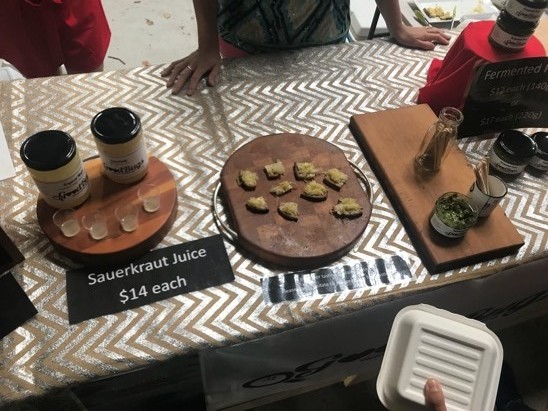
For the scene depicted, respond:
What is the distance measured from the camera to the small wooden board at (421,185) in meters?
0.78

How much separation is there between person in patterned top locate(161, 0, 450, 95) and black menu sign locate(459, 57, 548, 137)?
0.31 metres

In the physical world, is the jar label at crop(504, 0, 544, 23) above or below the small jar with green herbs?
above

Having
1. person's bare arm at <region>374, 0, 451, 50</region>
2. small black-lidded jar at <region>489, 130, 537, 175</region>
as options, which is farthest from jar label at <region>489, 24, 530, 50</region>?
person's bare arm at <region>374, 0, 451, 50</region>

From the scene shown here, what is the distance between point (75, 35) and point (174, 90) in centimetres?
57

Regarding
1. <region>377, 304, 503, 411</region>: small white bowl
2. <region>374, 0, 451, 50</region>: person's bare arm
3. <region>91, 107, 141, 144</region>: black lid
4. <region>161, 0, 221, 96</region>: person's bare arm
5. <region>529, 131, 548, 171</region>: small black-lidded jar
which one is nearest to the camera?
<region>377, 304, 503, 411</region>: small white bowl

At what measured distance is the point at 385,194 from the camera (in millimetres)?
873

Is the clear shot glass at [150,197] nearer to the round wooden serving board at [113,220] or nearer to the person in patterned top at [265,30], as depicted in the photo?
the round wooden serving board at [113,220]

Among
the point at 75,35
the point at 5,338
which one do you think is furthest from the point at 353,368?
the point at 75,35

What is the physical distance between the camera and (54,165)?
2.15ft

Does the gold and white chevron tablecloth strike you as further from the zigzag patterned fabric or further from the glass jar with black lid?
the glass jar with black lid

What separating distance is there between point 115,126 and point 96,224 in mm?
168

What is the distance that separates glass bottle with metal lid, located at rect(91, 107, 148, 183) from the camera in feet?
2.28

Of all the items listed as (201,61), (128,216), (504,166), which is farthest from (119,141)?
(504,166)

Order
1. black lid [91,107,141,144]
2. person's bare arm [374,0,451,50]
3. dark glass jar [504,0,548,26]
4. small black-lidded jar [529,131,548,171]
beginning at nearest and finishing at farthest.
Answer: black lid [91,107,141,144], dark glass jar [504,0,548,26], small black-lidded jar [529,131,548,171], person's bare arm [374,0,451,50]
